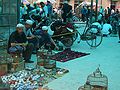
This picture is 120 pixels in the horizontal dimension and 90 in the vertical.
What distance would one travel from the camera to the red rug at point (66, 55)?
404 inches

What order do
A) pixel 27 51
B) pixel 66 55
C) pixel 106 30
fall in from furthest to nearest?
pixel 106 30 → pixel 66 55 → pixel 27 51

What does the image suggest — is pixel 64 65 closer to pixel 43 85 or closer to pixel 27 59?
pixel 27 59

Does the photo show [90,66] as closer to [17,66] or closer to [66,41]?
[17,66]

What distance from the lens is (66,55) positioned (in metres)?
10.9

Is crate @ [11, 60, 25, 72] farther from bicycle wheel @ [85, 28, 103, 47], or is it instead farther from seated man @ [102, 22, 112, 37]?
seated man @ [102, 22, 112, 37]

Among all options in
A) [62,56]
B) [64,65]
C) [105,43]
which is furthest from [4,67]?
[105,43]

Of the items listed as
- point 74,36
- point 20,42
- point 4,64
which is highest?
point 20,42

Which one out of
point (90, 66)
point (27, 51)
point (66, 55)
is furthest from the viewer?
point (66, 55)

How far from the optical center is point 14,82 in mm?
7148

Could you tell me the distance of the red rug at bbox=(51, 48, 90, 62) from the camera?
10253 millimetres

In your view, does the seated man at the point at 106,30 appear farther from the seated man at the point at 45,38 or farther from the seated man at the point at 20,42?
the seated man at the point at 20,42

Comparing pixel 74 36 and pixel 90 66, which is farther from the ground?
pixel 74 36

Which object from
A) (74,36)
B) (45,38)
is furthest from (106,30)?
(45,38)

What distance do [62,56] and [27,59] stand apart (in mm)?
1707
